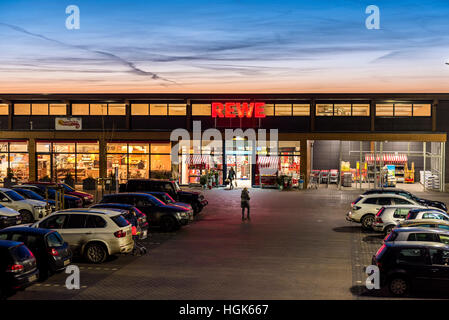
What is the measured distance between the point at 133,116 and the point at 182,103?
13.9ft

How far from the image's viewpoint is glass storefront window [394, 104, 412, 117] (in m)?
41.7

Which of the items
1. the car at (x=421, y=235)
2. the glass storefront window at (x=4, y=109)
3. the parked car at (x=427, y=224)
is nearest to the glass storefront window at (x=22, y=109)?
the glass storefront window at (x=4, y=109)

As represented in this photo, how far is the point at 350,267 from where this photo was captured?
15422 mm

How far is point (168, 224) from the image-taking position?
21.8 metres

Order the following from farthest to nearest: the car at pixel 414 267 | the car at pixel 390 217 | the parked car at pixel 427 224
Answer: the car at pixel 390 217
the parked car at pixel 427 224
the car at pixel 414 267

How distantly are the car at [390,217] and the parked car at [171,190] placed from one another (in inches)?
375

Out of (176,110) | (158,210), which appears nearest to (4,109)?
(176,110)

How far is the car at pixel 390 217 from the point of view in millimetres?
20219

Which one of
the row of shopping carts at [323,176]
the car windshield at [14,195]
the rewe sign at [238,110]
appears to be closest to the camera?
the car windshield at [14,195]

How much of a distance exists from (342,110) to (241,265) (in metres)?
29.0

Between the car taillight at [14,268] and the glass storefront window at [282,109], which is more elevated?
the glass storefront window at [282,109]

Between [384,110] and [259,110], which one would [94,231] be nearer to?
[259,110]

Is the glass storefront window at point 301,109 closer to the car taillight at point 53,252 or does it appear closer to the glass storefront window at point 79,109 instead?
the glass storefront window at point 79,109

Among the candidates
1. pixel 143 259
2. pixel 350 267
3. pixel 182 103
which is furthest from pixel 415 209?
pixel 182 103
